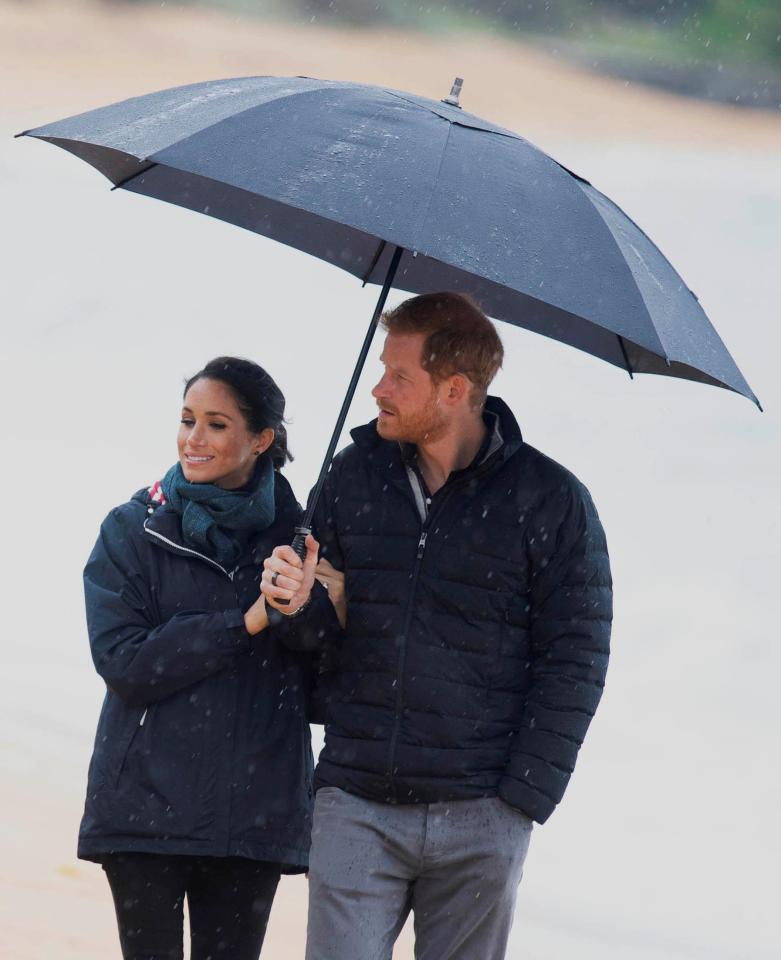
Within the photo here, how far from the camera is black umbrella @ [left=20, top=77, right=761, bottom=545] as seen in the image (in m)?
3.36

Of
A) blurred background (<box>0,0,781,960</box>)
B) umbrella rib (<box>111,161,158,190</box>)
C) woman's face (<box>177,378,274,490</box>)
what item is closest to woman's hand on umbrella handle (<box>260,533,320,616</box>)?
woman's face (<box>177,378,274,490</box>)

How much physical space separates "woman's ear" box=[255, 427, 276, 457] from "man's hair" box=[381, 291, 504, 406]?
403mm

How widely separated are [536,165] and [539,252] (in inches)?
11.9

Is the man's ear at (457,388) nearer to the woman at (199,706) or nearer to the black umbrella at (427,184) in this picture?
the black umbrella at (427,184)

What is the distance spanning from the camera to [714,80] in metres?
22.7

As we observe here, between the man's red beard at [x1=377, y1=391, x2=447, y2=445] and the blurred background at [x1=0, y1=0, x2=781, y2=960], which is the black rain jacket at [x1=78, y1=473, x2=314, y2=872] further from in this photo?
the blurred background at [x1=0, y1=0, x2=781, y2=960]

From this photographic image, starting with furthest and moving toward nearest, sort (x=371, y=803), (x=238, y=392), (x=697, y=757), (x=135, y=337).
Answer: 1. (x=135, y=337)
2. (x=697, y=757)
3. (x=238, y=392)
4. (x=371, y=803)

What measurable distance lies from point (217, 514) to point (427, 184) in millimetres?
1033

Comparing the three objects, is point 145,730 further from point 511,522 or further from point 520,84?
point 520,84

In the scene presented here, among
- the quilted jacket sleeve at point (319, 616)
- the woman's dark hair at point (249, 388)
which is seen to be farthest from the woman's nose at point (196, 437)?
the quilted jacket sleeve at point (319, 616)

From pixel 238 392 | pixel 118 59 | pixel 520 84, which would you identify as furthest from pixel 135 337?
pixel 238 392

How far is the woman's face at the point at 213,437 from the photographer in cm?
410

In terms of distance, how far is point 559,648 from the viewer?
12.5 ft

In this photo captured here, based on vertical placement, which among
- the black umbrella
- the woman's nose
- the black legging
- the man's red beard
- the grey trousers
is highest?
the black umbrella
